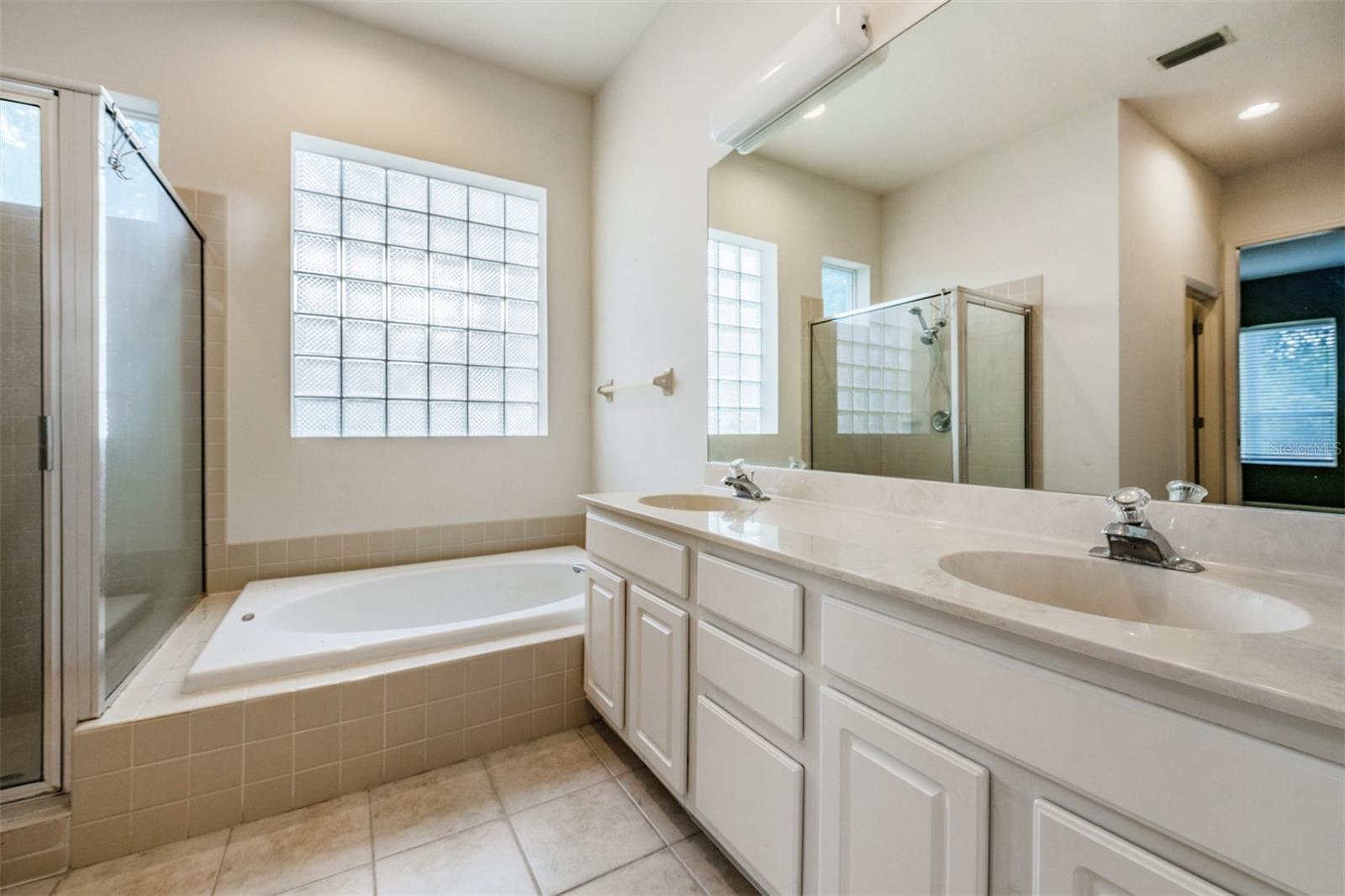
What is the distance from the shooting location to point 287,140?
7.39 ft

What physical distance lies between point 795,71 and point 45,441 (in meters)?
2.14

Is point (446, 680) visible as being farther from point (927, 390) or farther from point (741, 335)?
point (927, 390)

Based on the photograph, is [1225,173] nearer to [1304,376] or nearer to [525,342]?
[1304,376]

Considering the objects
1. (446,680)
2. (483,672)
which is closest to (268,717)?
(446,680)

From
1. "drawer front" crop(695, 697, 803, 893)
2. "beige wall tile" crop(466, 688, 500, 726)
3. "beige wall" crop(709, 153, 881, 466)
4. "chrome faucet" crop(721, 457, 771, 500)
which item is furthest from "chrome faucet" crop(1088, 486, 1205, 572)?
"beige wall tile" crop(466, 688, 500, 726)

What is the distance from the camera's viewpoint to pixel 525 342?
2.88 metres

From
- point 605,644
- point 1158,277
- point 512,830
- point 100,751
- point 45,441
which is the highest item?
point 1158,277

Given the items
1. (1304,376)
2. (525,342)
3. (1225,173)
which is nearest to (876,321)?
(1225,173)

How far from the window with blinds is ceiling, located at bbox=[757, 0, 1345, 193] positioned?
279 mm

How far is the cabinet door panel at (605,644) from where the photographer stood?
1546mm

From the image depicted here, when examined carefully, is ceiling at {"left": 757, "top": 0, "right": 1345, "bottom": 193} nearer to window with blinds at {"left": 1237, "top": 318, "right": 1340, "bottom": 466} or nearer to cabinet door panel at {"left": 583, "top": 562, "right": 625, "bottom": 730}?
window with blinds at {"left": 1237, "top": 318, "right": 1340, "bottom": 466}

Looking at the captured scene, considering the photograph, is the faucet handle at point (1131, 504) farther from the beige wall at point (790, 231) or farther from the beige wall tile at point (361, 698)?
the beige wall tile at point (361, 698)

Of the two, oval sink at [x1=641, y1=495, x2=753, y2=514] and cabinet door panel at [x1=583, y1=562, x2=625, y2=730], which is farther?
oval sink at [x1=641, y1=495, x2=753, y2=514]

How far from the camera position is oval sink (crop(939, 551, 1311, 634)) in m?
0.72
